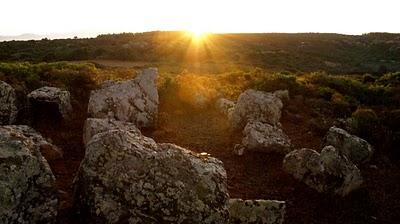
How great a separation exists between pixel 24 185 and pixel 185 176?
90.0 inches

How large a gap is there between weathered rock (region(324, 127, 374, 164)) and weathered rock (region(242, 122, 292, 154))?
1.34 meters

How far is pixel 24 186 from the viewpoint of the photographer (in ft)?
21.5

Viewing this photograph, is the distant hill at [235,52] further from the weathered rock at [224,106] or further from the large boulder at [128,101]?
the large boulder at [128,101]

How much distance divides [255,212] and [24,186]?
3.66 m

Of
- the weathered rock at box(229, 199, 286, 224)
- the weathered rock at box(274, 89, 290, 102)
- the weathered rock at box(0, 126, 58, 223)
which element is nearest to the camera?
the weathered rock at box(0, 126, 58, 223)

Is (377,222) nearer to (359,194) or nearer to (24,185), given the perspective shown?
(359,194)

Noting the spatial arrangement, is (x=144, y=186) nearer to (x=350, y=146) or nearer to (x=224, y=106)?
(x=350, y=146)

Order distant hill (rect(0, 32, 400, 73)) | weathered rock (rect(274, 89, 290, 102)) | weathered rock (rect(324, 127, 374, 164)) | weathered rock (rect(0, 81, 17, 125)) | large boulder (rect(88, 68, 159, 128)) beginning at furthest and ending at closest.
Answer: distant hill (rect(0, 32, 400, 73))
weathered rock (rect(274, 89, 290, 102))
weathered rock (rect(324, 127, 374, 164))
large boulder (rect(88, 68, 159, 128))
weathered rock (rect(0, 81, 17, 125))

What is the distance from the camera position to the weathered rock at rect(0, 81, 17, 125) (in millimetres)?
11234

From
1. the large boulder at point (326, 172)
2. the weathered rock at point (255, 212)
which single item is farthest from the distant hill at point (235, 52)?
the weathered rock at point (255, 212)

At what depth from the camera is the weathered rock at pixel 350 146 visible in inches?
487

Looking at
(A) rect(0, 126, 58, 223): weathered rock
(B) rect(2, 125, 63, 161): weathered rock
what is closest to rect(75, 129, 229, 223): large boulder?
(A) rect(0, 126, 58, 223): weathered rock

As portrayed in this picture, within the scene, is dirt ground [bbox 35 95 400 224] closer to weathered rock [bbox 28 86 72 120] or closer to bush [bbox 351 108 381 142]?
weathered rock [bbox 28 86 72 120]

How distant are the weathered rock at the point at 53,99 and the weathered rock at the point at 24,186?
5.77 meters
